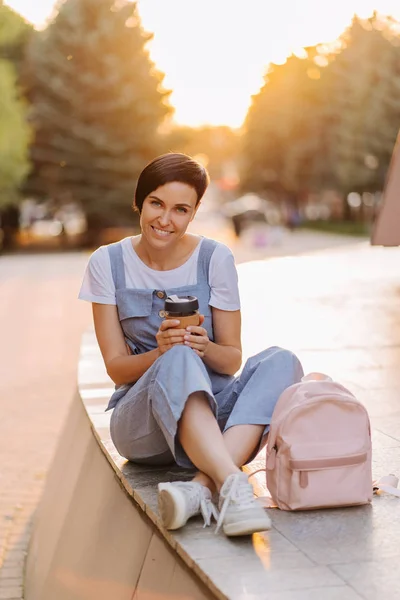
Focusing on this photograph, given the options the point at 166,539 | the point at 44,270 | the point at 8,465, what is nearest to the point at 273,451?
the point at 166,539

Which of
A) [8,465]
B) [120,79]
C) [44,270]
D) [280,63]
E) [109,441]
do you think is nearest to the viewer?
[109,441]

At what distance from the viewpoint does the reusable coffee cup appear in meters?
3.50

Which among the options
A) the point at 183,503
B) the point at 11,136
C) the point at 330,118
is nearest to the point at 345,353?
the point at 183,503

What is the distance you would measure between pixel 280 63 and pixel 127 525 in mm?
58661

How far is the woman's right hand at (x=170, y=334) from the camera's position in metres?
3.53

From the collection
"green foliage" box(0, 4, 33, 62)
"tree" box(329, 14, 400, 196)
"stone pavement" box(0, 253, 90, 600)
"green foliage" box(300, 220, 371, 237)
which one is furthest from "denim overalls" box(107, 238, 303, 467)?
"green foliage" box(0, 4, 33, 62)

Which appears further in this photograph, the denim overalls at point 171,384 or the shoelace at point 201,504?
the denim overalls at point 171,384

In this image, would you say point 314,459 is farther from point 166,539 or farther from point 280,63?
point 280,63

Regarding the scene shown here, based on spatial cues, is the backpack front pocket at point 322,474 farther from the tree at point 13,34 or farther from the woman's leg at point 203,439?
the tree at point 13,34

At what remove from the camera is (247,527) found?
3.11 meters

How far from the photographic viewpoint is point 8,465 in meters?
7.46

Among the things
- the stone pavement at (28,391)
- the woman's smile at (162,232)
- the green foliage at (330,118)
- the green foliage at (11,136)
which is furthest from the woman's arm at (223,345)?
the green foliage at (11,136)

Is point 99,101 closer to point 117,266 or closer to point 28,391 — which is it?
point 28,391

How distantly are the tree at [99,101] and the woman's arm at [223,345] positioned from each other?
3507 centimetres
